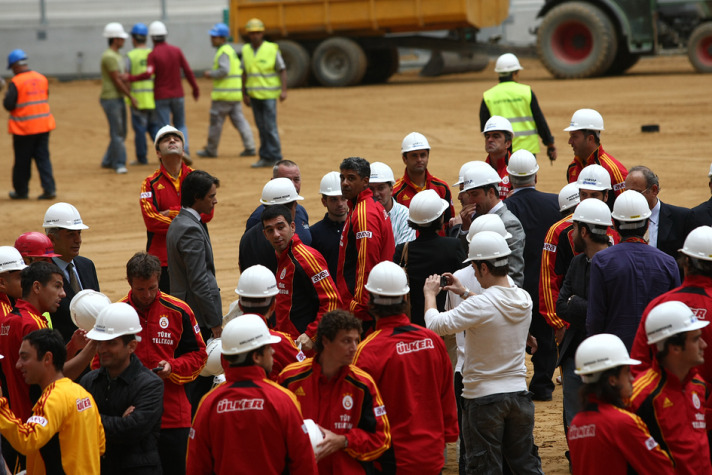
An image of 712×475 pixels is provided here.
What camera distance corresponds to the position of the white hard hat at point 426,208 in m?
6.71

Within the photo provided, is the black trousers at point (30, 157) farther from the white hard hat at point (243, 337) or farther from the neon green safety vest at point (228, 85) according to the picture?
the white hard hat at point (243, 337)

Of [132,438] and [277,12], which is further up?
[277,12]

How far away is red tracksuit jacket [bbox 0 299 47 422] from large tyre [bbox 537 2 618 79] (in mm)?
20953

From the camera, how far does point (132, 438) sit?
540 cm

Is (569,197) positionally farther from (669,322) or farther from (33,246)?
(33,246)

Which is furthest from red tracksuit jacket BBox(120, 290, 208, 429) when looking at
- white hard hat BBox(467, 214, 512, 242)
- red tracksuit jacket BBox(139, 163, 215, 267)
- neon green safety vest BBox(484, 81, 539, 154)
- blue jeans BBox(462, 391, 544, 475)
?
neon green safety vest BBox(484, 81, 539, 154)

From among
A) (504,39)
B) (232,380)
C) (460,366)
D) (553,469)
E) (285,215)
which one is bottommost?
(553,469)

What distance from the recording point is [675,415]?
183 inches

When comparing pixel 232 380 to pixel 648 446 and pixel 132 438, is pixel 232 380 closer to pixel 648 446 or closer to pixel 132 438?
pixel 132 438

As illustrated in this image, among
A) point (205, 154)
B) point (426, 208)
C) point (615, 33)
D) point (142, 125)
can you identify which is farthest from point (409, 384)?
point (615, 33)

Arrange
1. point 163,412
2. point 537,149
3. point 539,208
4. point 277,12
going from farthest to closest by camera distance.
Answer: point 277,12, point 537,149, point 539,208, point 163,412

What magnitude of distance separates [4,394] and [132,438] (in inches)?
40.6

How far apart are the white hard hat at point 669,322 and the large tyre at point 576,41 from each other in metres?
21.0

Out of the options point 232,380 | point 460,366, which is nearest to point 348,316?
point 232,380
